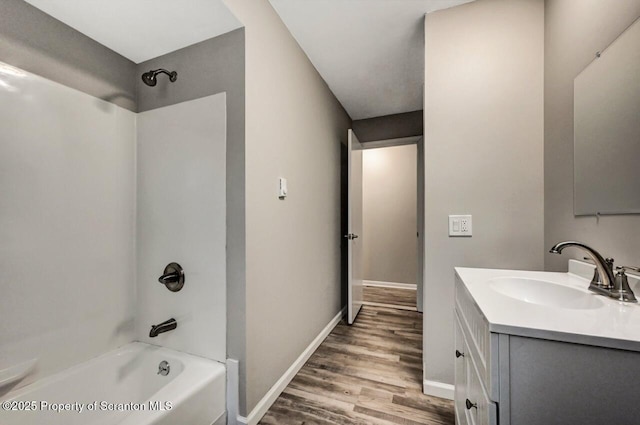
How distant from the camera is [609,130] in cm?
99

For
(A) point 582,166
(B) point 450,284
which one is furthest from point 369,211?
(A) point 582,166

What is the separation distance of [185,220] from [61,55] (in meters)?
1.06

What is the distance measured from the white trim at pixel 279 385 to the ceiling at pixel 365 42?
7.66ft

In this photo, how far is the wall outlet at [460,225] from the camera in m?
1.53

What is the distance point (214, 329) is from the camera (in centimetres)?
139

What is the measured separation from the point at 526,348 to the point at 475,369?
1.00 ft

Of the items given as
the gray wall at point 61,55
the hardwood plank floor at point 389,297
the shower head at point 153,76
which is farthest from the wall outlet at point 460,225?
the gray wall at point 61,55

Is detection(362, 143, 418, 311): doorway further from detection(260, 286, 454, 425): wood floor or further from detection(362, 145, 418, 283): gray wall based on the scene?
detection(260, 286, 454, 425): wood floor

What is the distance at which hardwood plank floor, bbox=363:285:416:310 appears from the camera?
3386mm

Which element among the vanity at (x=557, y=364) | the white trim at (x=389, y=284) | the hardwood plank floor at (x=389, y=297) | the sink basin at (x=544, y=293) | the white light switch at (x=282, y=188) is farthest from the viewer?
the white trim at (x=389, y=284)

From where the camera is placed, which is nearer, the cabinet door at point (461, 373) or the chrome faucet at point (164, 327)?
the cabinet door at point (461, 373)

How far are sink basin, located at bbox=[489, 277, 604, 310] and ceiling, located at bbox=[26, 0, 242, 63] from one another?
180cm

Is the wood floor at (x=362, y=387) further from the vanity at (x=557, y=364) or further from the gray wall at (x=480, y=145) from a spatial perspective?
the vanity at (x=557, y=364)

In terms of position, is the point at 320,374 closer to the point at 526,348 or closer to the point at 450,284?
the point at 450,284
